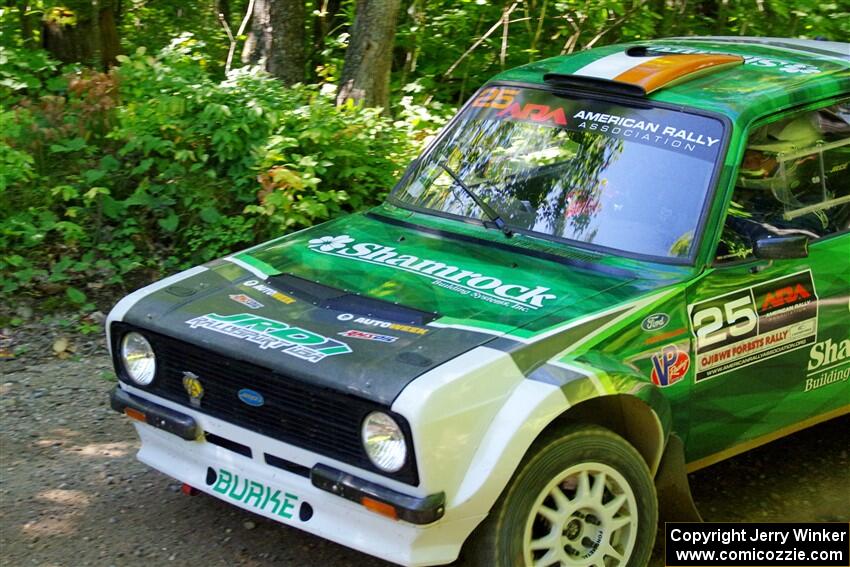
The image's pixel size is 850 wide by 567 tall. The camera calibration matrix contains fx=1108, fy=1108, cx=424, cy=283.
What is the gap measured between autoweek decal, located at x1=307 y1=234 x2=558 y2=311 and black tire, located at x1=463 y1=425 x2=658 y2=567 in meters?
0.50

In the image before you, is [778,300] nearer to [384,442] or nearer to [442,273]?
[442,273]

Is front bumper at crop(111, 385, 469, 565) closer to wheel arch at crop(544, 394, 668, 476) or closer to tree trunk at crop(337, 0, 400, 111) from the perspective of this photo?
wheel arch at crop(544, 394, 668, 476)

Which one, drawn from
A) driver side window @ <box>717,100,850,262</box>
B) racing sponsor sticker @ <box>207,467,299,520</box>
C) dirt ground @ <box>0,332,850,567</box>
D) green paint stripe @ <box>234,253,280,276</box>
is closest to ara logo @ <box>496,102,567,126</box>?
driver side window @ <box>717,100,850,262</box>

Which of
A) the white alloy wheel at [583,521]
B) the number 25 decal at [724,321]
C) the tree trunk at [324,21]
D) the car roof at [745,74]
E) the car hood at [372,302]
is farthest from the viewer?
the tree trunk at [324,21]

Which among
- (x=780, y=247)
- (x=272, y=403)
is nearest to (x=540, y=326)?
(x=272, y=403)

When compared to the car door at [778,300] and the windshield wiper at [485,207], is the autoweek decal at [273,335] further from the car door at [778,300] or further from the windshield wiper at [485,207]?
the car door at [778,300]

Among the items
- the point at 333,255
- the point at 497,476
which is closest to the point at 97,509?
the point at 333,255

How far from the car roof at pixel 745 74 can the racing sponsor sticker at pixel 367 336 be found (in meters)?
1.65

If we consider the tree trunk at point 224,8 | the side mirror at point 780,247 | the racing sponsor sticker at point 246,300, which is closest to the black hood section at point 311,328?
the racing sponsor sticker at point 246,300

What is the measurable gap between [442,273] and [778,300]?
1.27m

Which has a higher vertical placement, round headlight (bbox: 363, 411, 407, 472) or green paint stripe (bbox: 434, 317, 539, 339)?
green paint stripe (bbox: 434, 317, 539, 339)

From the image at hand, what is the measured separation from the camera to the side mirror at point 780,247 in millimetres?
4023

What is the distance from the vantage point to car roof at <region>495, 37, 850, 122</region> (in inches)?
173

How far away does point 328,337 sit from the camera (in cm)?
364
